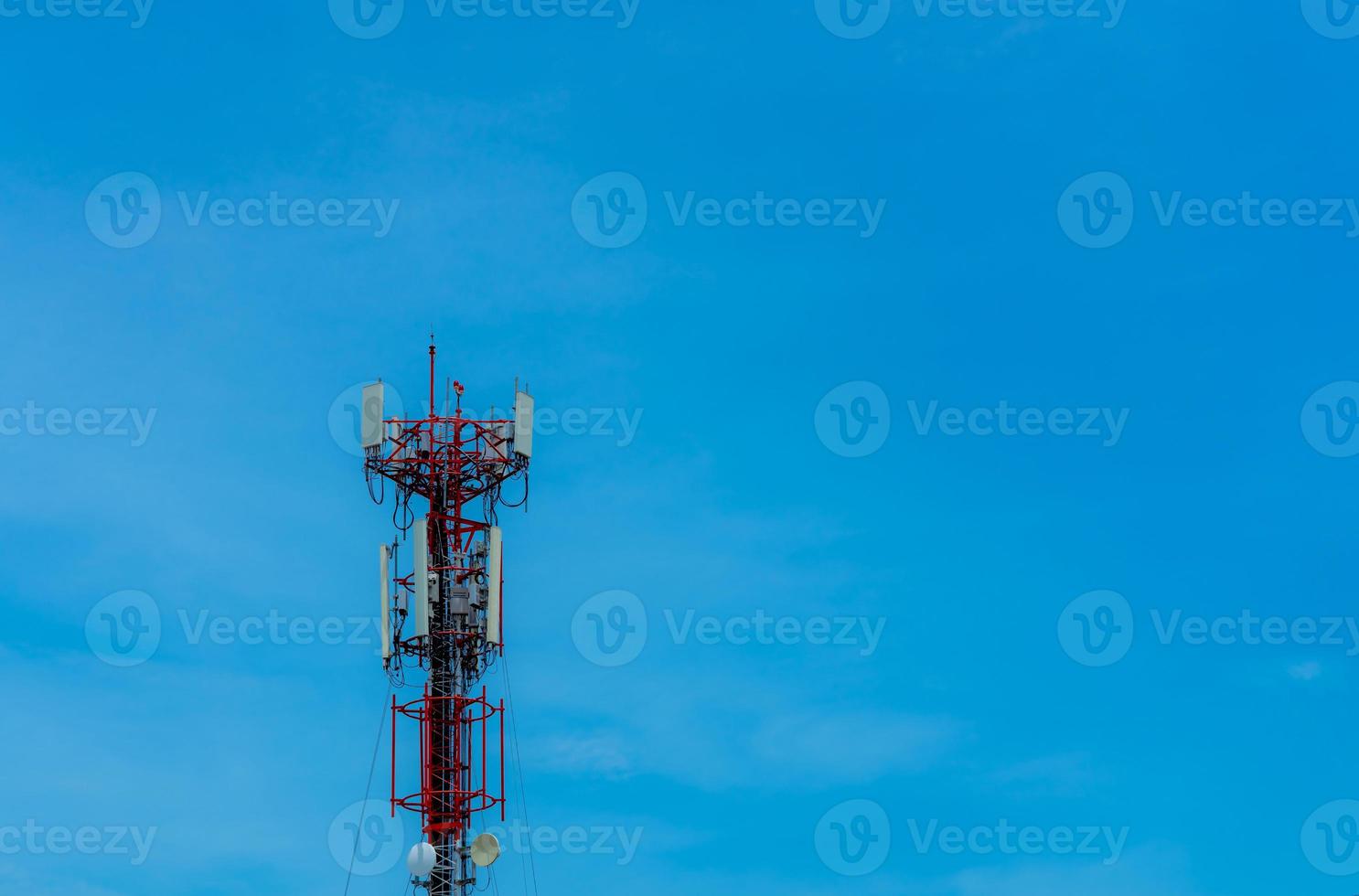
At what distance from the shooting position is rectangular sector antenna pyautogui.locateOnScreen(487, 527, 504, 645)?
279 ft

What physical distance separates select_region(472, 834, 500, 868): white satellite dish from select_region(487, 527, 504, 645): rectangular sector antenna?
6.89 metres

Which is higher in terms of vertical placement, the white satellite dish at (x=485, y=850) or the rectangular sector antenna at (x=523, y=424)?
the rectangular sector antenna at (x=523, y=424)

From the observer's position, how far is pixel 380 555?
8550 centimetres

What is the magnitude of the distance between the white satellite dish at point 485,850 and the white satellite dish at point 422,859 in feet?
5.34

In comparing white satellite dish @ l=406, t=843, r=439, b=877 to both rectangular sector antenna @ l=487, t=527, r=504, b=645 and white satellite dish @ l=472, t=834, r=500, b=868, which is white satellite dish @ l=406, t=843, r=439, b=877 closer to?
white satellite dish @ l=472, t=834, r=500, b=868

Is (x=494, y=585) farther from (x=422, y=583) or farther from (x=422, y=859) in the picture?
(x=422, y=859)

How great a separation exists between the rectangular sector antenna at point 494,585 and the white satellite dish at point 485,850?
689 cm

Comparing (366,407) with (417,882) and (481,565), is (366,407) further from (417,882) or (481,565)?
(417,882)

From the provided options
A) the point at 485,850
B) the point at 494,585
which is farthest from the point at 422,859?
the point at 494,585

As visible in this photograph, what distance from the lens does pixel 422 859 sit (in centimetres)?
8169

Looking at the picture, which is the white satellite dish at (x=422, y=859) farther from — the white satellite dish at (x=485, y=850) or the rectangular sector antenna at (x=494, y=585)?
the rectangular sector antenna at (x=494, y=585)

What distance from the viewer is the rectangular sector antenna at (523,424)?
283 ft

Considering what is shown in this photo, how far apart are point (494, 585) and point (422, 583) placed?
2691 mm

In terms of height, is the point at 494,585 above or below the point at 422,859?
above
